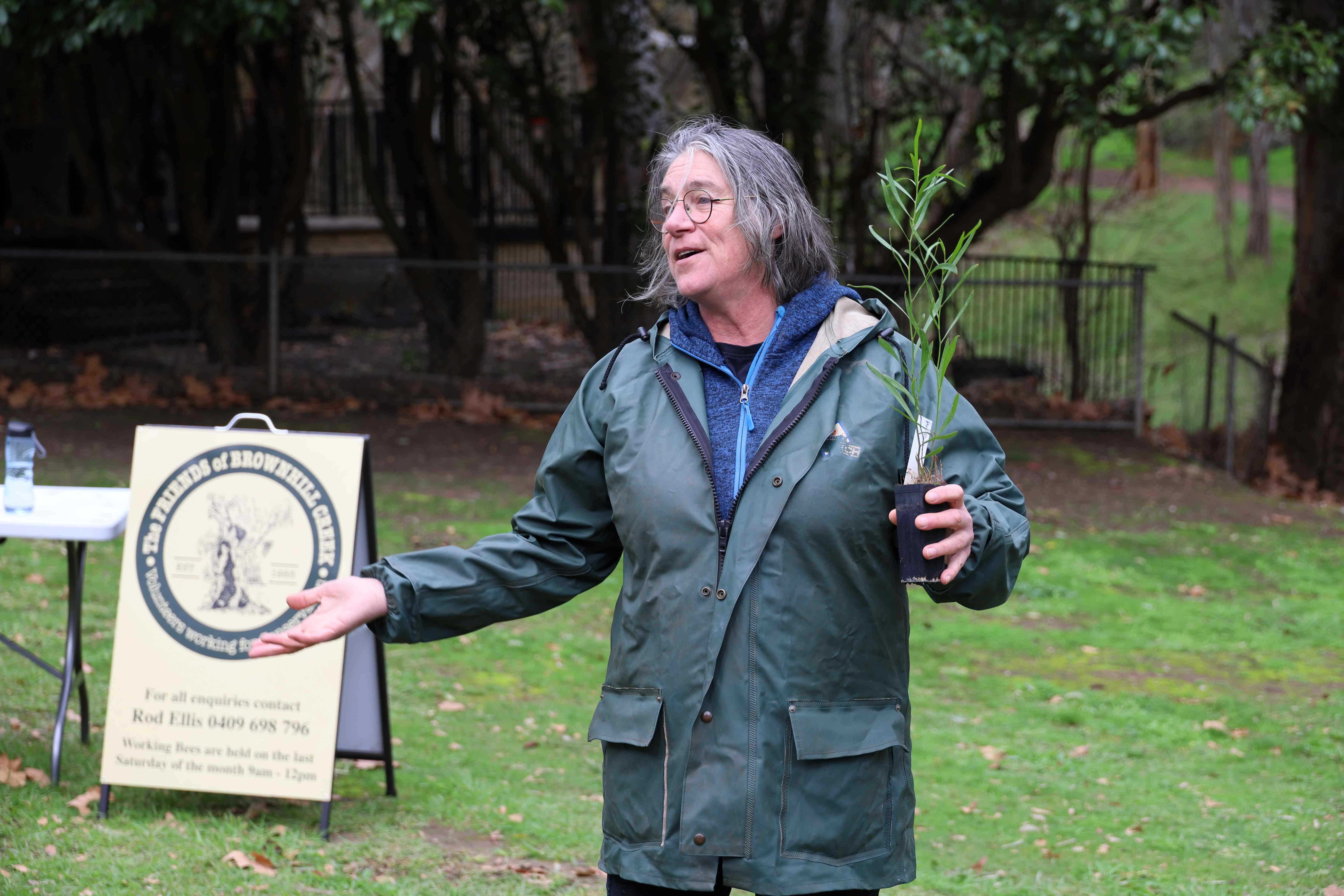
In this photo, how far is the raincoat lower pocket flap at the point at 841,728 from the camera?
2.50 meters

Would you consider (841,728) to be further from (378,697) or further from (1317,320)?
(1317,320)

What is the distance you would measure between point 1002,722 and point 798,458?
4251 millimetres

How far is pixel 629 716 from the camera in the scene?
2.61 meters

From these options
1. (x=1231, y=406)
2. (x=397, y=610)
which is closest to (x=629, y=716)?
(x=397, y=610)

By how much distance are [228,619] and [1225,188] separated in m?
36.3

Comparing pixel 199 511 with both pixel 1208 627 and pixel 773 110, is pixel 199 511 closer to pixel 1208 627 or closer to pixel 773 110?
pixel 1208 627

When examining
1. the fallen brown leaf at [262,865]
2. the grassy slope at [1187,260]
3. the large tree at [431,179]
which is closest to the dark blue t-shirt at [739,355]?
the fallen brown leaf at [262,865]

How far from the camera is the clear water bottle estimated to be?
4.77 metres

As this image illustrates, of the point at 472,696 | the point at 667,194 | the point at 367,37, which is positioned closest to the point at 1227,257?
the point at 367,37

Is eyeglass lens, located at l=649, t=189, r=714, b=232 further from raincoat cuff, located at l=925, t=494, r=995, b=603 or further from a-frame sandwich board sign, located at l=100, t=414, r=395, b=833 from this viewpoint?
a-frame sandwich board sign, located at l=100, t=414, r=395, b=833

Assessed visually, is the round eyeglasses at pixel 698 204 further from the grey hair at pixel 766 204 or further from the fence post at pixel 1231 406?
the fence post at pixel 1231 406

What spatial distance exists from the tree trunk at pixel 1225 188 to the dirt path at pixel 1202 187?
2.92 metres

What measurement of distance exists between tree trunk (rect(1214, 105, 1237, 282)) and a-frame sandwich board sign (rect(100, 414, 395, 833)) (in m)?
32.2

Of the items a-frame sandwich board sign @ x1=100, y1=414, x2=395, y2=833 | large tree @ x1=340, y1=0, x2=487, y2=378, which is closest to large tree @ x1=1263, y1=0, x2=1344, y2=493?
large tree @ x1=340, y1=0, x2=487, y2=378
